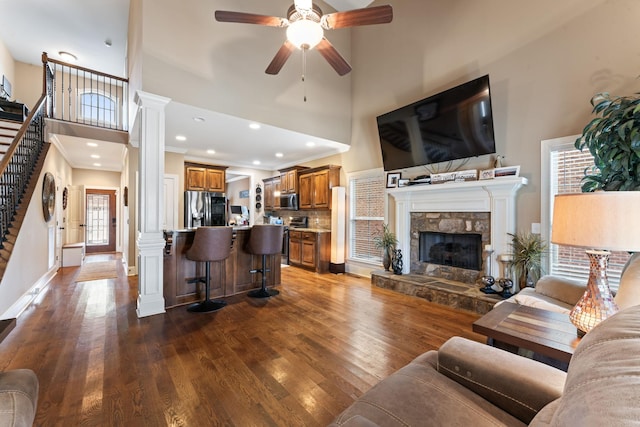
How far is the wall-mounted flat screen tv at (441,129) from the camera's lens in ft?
11.5

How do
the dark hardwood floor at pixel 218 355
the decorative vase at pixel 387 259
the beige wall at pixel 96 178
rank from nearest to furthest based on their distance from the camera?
the dark hardwood floor at pixel 218 355 < the decorative vase at pixel 387 259 < the beige wall at pixel 96 178

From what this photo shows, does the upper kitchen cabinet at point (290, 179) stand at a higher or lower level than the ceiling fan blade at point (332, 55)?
lower

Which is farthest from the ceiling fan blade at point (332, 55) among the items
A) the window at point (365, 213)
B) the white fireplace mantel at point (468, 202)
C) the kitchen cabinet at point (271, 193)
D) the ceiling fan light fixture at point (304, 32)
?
the kitchen cabinet at point (271, 193)

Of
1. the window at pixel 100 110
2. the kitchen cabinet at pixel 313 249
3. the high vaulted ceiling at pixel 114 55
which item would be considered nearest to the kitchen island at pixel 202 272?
the kitchen cabinet at pixel 313 249

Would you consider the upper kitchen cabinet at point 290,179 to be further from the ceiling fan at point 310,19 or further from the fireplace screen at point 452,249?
the ceiling fan at point 310,19

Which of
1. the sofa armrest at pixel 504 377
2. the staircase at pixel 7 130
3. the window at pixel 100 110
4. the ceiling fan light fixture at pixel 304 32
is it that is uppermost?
the window at pixel 100 110

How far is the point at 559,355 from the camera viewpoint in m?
1.25

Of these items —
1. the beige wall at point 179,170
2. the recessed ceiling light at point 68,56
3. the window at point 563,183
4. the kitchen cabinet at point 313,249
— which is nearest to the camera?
the window at point 563,183

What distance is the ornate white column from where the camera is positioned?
319cm

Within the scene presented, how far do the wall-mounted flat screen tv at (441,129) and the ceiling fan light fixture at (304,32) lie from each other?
7.15 ft

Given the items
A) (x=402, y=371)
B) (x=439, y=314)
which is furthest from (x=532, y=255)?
(x=402, y=371)

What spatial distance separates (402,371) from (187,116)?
4301mm

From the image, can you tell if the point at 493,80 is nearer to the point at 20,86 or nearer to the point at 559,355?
the point at 559,355

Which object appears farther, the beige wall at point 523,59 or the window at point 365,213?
the window at point 365,213
